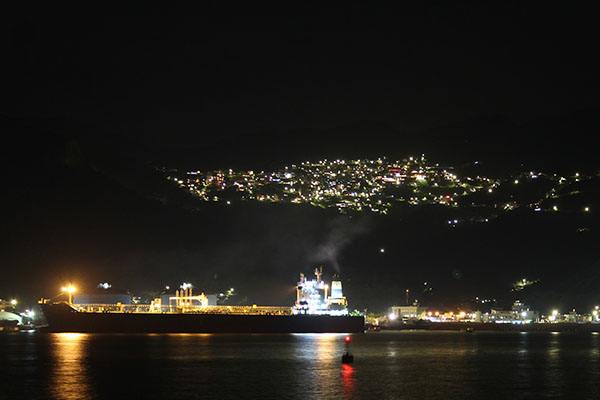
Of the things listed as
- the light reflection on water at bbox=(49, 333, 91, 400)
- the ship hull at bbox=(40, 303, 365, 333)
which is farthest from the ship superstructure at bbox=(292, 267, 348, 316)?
the light reflection on water at bbox=(49, 333, 91, 400)

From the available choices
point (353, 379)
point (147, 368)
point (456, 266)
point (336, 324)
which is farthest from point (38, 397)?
point (456, 266)

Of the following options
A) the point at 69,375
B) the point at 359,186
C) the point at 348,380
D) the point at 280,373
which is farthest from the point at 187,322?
the point at 359,186

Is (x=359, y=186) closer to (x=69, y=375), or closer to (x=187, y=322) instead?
(x=187, y=322)

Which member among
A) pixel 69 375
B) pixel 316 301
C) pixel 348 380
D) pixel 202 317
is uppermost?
pixel 316 301

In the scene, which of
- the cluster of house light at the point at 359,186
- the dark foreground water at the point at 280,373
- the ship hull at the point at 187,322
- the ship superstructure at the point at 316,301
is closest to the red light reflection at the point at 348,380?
the dark foreground water at the point at 280,373

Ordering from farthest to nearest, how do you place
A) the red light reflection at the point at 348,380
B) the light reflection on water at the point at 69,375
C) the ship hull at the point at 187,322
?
the ship hull at the point at 187,322 < the red light reflection at the point at 348,380 < the light reflection on water at the point at 69,375

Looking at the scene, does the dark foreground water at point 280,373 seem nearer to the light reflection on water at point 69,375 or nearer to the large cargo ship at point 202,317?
the light reflection on water at point 69,375
